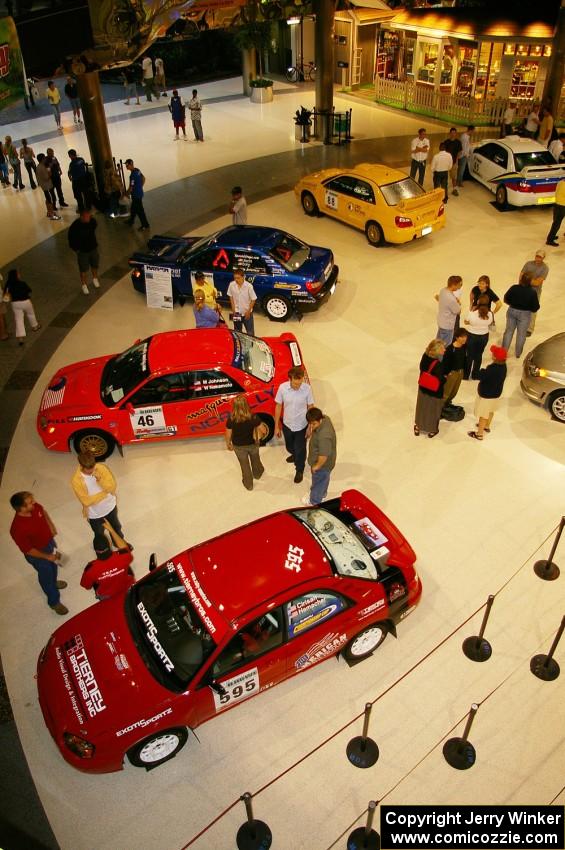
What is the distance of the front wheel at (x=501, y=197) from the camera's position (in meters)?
16.1

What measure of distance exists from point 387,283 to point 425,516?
642 cm

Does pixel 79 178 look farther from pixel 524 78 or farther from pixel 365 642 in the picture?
pixel 524 78

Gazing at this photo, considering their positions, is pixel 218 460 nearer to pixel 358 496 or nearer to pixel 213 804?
pixel 358 496

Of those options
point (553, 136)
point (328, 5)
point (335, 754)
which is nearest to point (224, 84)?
point (328, 5)

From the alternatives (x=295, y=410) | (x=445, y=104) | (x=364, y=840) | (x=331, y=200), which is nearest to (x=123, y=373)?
(x=295, y=410)

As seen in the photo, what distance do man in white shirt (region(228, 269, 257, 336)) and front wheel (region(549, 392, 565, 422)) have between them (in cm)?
478

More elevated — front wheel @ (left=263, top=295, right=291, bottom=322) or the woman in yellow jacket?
the woman in yellow jacket

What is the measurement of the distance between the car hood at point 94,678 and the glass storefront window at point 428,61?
2452 centimetres

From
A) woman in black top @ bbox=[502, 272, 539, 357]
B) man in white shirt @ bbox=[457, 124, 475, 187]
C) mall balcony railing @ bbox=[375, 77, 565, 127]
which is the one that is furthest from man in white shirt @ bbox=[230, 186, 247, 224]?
mall balcony railing @ bbox=[375, 77, 565, 127]

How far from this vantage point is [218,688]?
221 inches

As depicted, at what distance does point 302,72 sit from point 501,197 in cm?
1695

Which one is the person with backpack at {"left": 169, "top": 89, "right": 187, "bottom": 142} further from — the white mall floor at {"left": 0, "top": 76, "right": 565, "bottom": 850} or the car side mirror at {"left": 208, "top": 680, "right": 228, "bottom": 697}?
the car side mirror at {"left": 208, "top": 680, "right": 228, "bottom": 697}

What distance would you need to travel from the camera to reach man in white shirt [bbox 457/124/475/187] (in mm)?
16578

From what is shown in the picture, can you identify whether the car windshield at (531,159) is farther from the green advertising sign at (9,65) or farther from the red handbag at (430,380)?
the green advertising sign at (9,65)
